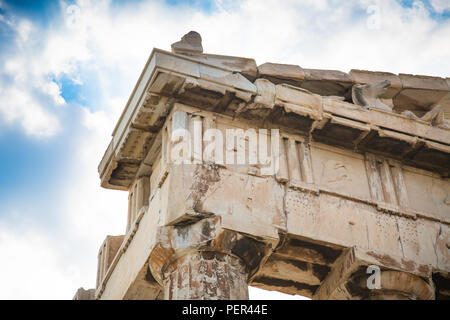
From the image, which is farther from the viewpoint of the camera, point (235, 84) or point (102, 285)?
point (102, 285)

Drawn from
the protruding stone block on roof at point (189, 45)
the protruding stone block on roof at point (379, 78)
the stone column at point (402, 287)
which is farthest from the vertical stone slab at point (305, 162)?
the protruding stone block on roof at point (189, 45)

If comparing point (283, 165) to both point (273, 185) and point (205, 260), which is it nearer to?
point (273, 185)

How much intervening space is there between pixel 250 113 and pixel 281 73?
1203mm

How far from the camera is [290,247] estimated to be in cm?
959

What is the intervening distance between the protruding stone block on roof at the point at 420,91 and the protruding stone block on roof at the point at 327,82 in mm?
951

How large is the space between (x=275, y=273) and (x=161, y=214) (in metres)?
1.90

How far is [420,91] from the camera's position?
12000 millimetres

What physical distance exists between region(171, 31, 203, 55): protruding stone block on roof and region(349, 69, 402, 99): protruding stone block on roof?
8.53 ft

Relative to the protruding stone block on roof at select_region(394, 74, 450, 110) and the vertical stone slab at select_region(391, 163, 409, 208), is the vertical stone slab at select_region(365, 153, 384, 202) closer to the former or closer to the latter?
the vertical stone slab at select_region(391, 163, 409, 208)

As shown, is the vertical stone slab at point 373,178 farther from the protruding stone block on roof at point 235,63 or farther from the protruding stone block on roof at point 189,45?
the protruding stone block on roof at point 189,45

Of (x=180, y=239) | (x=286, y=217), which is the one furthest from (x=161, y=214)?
(x=286, y=217)

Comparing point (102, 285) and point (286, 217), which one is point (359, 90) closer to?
point (286, 217)

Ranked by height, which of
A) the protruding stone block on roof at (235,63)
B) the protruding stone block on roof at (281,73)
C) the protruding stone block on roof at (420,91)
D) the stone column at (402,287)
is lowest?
the stone column at (402,287)

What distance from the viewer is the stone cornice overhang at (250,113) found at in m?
9.98
